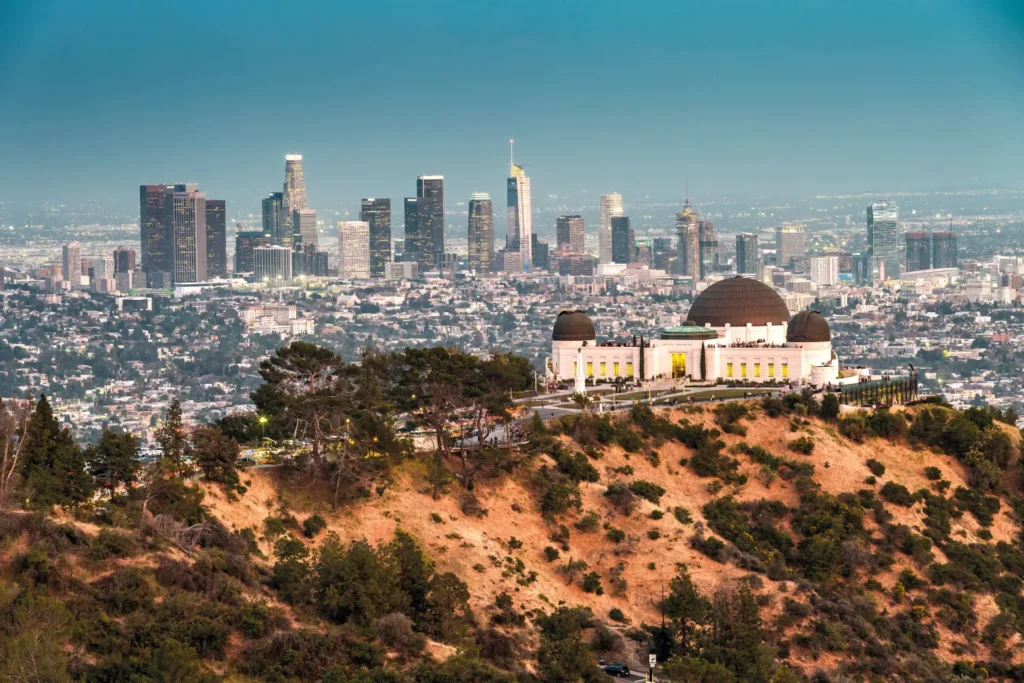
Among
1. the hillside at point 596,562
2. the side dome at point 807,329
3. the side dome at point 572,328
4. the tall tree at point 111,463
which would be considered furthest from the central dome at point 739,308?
the tall tree at point 111,463

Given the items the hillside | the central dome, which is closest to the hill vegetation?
the hillside

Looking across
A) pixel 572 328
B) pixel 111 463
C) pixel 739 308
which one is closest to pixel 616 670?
pixel 111 463

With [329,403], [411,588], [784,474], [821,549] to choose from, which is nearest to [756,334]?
[784,474]

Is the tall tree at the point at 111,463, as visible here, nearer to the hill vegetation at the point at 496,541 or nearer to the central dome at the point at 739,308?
the hill vegetation at the point at 496,541

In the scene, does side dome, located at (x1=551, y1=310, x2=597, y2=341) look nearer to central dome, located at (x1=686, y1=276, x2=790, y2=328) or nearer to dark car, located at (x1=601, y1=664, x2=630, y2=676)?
central dome, located at (x1=686, y1=276, x2=790, y2=328)

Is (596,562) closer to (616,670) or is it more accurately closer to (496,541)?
(496,541)

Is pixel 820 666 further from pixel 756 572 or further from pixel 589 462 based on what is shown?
pixel 589 462
